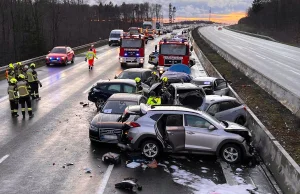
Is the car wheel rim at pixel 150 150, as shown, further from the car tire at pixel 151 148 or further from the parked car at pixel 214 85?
the parked car at pixel 214 85

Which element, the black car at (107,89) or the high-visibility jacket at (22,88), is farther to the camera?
the black car at (107,89)

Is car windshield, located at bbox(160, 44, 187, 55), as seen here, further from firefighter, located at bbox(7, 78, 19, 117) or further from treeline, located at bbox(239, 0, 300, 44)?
treeline, located at bbox(239, 0, 300, 44)

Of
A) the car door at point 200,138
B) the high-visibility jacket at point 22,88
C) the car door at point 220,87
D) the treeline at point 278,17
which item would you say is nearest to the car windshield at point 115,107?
the car door at point 200,138

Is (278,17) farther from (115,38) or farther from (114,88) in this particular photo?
(114,88)

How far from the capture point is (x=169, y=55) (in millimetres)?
26438

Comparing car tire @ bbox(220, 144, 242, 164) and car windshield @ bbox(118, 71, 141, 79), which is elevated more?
car windshield @ bbox(118, 71, 141, 79)

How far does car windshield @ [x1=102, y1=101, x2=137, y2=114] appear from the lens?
12.4 meters

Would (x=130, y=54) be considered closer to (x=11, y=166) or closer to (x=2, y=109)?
(x=2, y=109)

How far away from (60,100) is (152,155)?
371 inches

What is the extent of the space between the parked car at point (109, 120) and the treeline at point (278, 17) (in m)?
83.7

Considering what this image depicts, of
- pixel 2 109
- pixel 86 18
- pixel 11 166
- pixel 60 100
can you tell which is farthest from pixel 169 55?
pixel 86 18

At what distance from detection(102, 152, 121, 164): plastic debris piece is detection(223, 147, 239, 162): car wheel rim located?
302cm

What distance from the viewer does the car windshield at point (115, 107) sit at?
12.4 meters

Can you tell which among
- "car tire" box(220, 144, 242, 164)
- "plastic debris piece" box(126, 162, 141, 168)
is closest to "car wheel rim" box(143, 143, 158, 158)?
"plastic debris piece" box(126, 162, 141, 168)
